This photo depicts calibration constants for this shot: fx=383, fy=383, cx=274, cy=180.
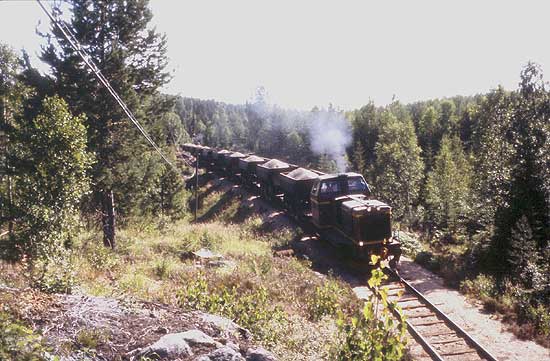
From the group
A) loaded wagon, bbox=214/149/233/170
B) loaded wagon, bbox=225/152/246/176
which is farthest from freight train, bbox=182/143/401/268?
loaded wagon, bbox=214/149/233/170

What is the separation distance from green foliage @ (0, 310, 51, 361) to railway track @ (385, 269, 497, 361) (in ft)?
18.7

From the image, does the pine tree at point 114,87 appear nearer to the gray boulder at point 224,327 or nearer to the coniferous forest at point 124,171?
the coniferous forest at point 124,171

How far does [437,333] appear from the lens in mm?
9438

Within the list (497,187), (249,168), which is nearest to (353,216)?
(497,187)

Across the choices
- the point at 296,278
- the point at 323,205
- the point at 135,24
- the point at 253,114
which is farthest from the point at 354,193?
the point at 253,114

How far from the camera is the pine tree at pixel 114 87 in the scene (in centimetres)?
1555

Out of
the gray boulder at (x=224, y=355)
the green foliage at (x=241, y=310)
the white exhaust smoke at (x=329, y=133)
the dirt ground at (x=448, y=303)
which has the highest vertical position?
the white exhaust smoke at (x=329, y=133)

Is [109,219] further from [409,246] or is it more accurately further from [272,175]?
[409,246]

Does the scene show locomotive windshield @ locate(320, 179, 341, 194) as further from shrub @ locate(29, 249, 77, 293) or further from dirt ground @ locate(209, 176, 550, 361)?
shrub @ locate(29, 249, 77, 293)

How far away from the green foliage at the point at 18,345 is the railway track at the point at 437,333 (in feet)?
18.7

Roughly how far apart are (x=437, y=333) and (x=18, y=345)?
8935mm

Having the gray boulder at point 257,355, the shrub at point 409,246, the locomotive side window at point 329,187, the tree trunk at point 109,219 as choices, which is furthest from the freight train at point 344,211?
the tree trunk at point 109,219

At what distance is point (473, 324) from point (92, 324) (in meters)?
9.38

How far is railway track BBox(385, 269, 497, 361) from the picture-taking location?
8.41m
